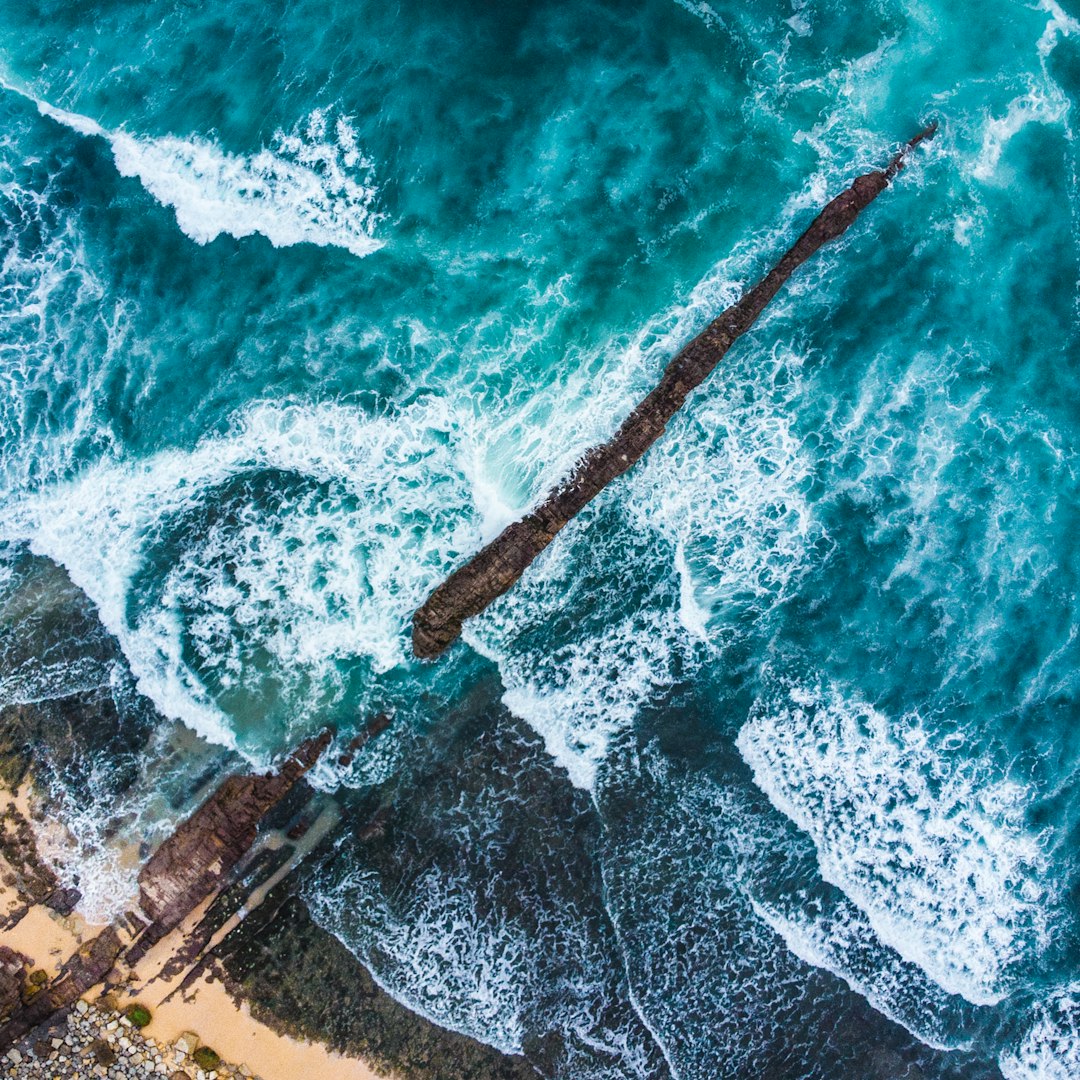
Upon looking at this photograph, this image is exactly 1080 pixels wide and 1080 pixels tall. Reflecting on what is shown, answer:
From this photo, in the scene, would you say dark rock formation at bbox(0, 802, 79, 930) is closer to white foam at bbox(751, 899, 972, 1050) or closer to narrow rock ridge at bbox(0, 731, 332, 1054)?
narrow rock ridge at bbox(0, 731, 332, 1054)

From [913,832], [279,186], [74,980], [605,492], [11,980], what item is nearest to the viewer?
[11,980]

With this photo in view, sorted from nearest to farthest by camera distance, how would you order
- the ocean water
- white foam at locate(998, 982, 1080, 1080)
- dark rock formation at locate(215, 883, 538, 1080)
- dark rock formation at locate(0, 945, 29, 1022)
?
1. dark rock formation at locate(0, 945, 29, 1022)
2. dark rock formation at locate(215, 883, 538, 1080)
3. the ocean water
4. white foam at locate(998, 982, 1080, 1080)

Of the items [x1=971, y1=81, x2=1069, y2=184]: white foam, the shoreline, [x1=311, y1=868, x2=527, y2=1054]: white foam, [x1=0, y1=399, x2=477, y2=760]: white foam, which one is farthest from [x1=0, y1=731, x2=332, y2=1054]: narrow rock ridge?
[x1=971, y1=81, x2=1069, y2=184]: white foam

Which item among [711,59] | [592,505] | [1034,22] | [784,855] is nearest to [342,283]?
[592,505]

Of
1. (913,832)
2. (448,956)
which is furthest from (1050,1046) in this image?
(448,956)

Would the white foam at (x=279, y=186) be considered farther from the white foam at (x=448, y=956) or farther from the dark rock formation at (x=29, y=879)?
the white foam at (x=448, y=956)

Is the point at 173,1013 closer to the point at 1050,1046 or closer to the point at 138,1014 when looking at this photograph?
the point at 138,1014
